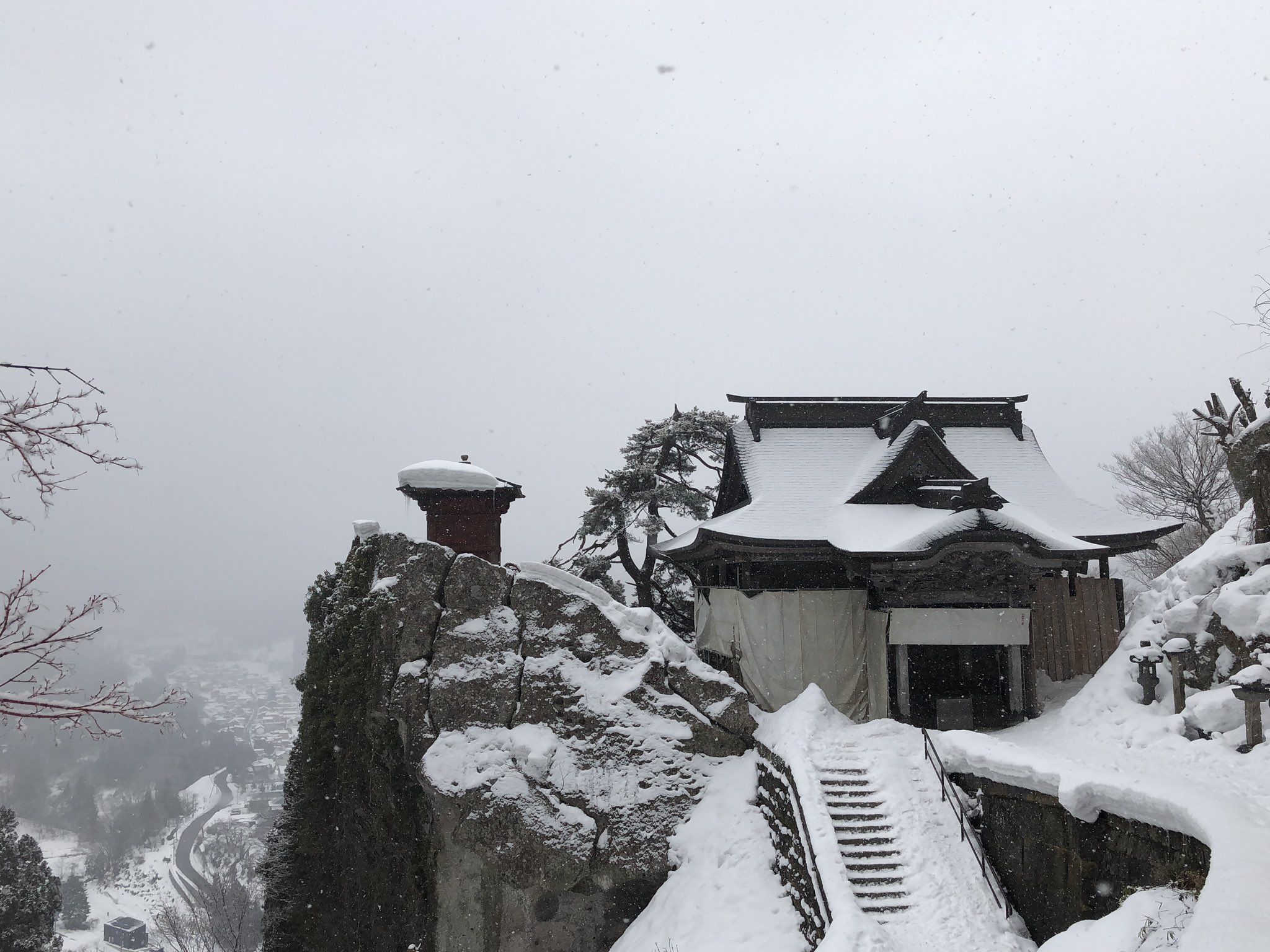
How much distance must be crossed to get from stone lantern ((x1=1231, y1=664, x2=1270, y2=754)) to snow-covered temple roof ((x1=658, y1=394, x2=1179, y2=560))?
205 inches

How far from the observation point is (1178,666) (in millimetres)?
11875

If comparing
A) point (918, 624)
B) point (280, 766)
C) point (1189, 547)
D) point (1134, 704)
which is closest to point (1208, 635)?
point (1134, 704)

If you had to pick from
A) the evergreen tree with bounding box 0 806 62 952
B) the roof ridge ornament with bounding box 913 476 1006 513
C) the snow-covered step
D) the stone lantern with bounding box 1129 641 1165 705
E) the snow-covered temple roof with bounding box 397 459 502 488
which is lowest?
the evergreen tree with bounding box 0 806 62 952

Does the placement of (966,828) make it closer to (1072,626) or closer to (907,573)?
(907,573)

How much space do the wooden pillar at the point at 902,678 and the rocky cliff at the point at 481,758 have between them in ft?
11.3

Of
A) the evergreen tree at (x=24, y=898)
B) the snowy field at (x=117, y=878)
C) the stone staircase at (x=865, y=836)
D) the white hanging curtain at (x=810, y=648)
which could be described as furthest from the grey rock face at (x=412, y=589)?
the snowy field at (x=117, y=878)

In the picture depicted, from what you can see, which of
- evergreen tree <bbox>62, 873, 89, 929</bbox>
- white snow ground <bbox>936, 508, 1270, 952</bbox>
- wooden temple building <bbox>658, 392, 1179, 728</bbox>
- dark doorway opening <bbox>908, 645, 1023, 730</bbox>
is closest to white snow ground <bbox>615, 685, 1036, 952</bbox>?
white snow ground <bbox>936, 508, 1270, 952</bbox>

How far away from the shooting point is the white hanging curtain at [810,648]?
1622 cm

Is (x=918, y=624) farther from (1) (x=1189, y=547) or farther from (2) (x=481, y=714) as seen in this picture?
(1) (x=1189, y=547)

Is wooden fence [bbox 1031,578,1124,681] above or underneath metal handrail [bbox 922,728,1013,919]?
above

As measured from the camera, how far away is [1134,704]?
12805 mm

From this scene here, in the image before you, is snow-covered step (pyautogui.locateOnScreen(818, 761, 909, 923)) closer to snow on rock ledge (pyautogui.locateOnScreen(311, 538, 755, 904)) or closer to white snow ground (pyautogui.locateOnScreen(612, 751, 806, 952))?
white snow ground (pyautogui.locateOnScreen(612, 751, 806, 952))

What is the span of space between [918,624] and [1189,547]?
27.7 m

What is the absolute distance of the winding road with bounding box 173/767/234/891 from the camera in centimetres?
6366
